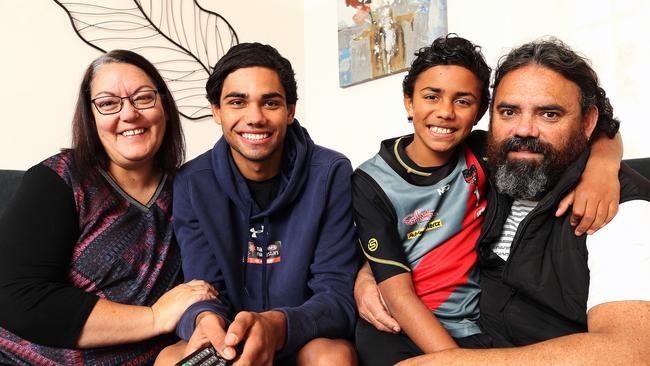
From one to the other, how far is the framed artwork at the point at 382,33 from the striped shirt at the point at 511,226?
134 cm

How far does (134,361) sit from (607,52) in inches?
75.0

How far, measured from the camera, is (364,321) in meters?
1.57

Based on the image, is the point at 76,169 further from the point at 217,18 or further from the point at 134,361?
the point at 217,18

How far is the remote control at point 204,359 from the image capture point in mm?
1228

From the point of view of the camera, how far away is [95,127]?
62.6 inches

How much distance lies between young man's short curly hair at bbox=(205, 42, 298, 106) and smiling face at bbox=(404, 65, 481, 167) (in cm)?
39

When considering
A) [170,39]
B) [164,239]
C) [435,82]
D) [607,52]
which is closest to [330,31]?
[170,39]

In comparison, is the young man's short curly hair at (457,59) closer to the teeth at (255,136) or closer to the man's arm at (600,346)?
the teeth at (255,136)

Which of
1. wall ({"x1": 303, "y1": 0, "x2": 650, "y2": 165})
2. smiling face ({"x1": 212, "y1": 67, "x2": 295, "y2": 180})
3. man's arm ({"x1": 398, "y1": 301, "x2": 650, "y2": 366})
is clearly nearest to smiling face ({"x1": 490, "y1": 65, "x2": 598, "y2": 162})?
man's arm ({"x1": 398, "y1": 301, "x2": 650, "y2": 366})

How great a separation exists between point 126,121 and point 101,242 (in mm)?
330

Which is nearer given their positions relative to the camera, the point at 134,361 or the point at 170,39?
the point at 134,361

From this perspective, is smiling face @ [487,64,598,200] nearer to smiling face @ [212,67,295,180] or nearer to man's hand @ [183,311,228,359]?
smiling face @ [212,67,295,180]

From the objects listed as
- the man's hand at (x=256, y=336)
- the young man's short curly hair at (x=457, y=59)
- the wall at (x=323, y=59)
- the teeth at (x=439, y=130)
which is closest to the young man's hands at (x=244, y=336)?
the man's hand at (x=256, y=336)

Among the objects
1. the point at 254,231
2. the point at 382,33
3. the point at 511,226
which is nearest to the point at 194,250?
the point at 254,231
